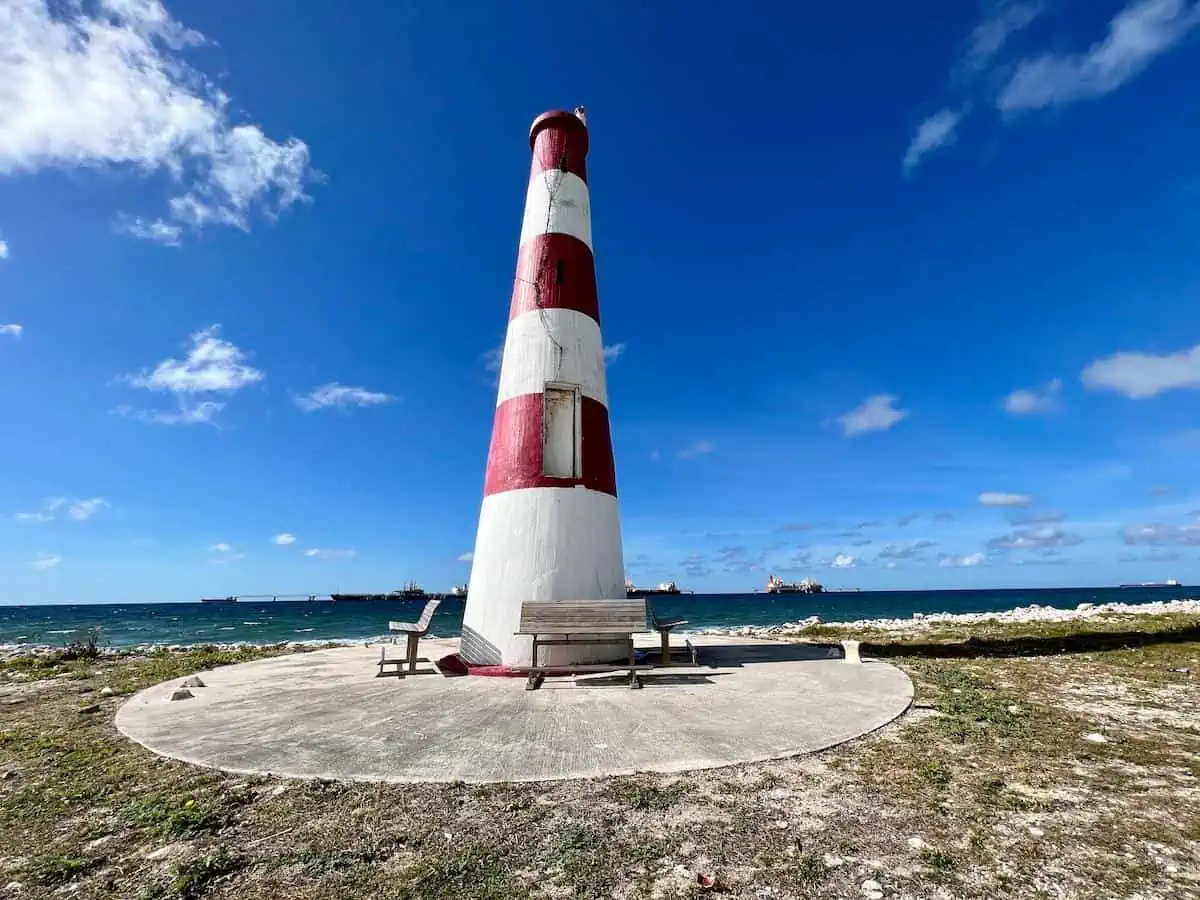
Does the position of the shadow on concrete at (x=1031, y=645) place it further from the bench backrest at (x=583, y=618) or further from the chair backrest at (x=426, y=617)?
the chair backrest at (x=426, y=617)

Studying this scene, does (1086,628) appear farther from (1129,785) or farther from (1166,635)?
(1129,785)

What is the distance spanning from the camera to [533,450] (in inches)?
388

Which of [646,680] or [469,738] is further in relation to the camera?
[646,680]

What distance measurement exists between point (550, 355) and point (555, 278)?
154 cm

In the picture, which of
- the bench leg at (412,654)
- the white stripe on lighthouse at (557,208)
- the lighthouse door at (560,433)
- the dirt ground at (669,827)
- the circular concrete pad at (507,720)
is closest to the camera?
the dirt ground at (669,827)

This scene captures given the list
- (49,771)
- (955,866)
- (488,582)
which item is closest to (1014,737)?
(955,866)

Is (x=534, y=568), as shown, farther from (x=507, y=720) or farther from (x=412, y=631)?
(x=507, y=720)

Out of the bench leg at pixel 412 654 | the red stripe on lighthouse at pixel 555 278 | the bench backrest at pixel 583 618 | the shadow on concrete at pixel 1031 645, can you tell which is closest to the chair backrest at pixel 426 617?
the bench leg at pixel 412 654

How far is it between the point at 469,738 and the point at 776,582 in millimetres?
182990

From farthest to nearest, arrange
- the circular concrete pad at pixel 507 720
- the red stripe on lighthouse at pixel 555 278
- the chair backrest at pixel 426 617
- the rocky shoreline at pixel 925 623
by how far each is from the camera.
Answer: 1. the rocky shoreline at pixel 925 623
2. the red stripe on lighthouse at pixel 555 278
3. the chair backrest at pixel 426 617
4. the circular concrete pad at pixel 507 720

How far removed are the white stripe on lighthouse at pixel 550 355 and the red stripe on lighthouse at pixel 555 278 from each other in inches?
7.6

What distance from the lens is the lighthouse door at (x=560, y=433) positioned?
10133 mm

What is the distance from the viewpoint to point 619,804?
400cm

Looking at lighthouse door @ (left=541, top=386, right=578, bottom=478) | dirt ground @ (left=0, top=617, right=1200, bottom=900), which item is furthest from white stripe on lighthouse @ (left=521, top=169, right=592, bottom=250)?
dirt ground @ (left=0, top=617, right=1200, bottom=900)
